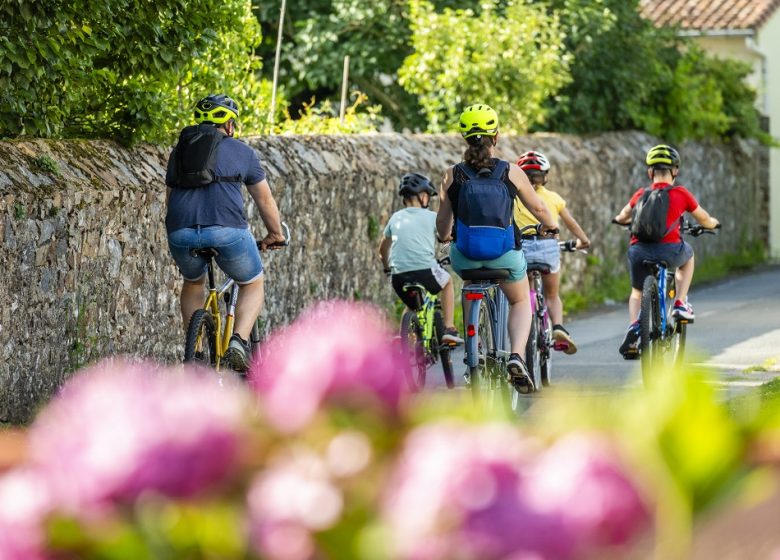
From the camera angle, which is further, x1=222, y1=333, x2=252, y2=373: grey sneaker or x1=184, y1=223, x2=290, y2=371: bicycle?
x1=222, y1=333, x2=252, y2=373: grey sneaker

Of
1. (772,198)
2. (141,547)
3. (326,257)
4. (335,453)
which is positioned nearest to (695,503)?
(335,453)

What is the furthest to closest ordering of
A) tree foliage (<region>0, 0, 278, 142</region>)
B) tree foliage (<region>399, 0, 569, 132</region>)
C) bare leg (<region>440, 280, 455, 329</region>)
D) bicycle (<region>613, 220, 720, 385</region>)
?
tree foliage (<region>399, 0, 569, 132</region>)
bicycle (<region>613, 220, 720, 385</region>)
bare leg (<region>440, 280, 455, 329</region>)
tree foliage (<region>0, 0, 278, 142</region>)

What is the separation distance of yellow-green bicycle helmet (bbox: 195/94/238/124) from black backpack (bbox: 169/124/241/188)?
92mm

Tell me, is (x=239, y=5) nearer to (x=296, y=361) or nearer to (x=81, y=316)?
(x=81, y=316)

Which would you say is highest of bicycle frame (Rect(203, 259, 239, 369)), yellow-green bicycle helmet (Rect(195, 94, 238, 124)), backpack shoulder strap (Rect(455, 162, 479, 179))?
yellow-green bicycle helmet (Rect(195, 94, 238, 124))

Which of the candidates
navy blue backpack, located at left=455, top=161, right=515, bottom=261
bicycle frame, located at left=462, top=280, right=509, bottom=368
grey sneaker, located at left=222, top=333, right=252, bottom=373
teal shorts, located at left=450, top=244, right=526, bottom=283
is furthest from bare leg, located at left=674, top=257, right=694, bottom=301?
grey sneaker, located at left=222, top=333, right=252, bottom=373

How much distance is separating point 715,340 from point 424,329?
171 inches

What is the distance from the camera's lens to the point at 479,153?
923 centimetres

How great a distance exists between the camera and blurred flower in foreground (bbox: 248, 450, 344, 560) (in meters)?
1.13

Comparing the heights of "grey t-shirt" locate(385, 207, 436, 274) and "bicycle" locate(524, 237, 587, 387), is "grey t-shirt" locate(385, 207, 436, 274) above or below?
above

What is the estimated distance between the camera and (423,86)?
2005cm

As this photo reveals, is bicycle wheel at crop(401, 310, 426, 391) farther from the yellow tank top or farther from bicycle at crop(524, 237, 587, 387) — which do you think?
the yellow tank top

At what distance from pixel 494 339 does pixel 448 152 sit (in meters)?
6.89

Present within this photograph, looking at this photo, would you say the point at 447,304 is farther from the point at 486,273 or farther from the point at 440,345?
the point at 486,273
